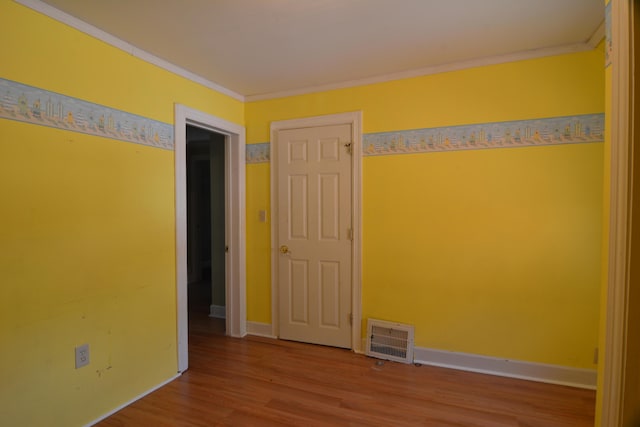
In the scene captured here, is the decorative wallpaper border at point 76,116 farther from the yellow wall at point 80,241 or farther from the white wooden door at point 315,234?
the white wooden door at point 315,234

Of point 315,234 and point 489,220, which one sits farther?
point 315,234

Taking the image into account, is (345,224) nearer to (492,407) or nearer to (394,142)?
(394,142)

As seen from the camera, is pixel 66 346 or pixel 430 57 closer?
pixel 66 346

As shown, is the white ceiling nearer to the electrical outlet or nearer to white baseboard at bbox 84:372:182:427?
the electrical outlet

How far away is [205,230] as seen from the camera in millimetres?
6035

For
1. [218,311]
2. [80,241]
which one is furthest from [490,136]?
[218,311]

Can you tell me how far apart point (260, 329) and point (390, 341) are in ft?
4.43

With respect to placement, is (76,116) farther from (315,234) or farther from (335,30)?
(315,234)

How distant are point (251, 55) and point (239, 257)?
1882 millimetres

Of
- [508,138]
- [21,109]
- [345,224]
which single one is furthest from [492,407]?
[21,109]

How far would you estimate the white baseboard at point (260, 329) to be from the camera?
3291 millimetres

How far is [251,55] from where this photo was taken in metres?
2.41

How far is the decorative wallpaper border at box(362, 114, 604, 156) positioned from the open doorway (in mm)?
1854


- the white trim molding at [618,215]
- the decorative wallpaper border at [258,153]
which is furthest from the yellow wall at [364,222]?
the white trim molding at [618,215]
